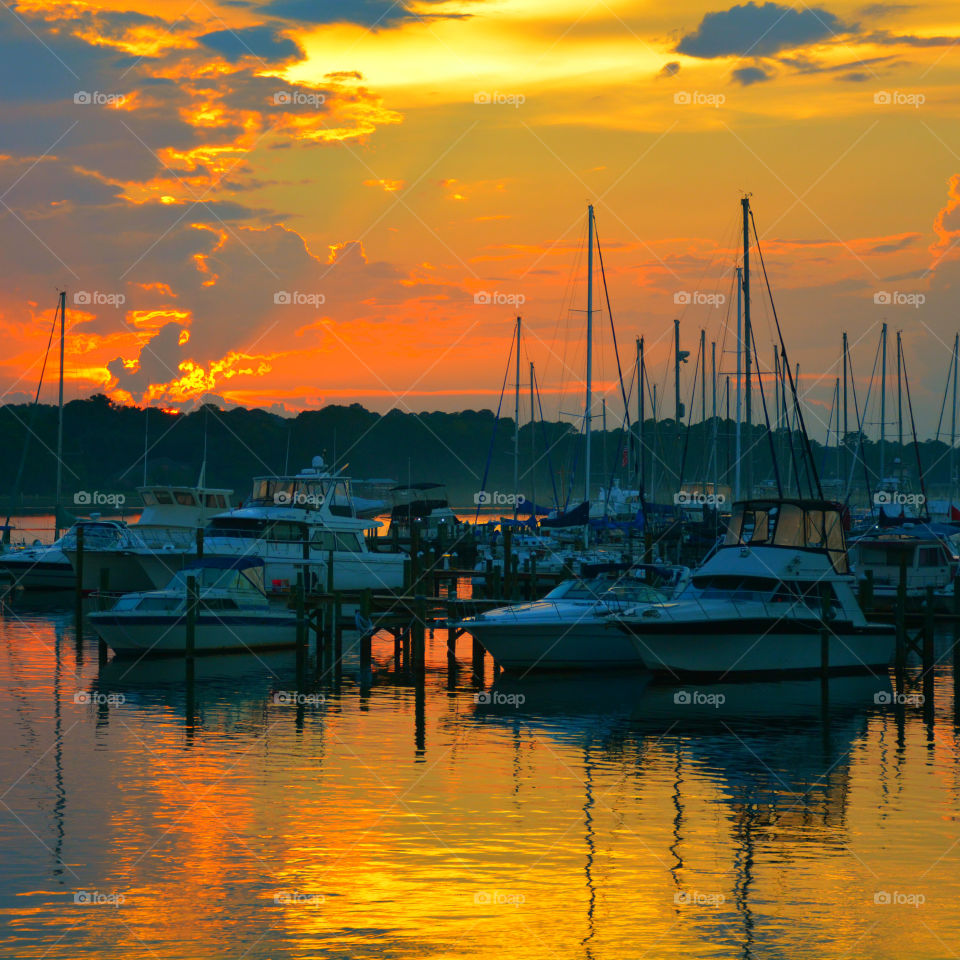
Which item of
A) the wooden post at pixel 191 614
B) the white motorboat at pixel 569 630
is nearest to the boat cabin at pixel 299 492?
the wooden post at pixel 191 614

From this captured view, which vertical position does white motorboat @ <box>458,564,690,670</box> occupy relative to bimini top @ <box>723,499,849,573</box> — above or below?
below

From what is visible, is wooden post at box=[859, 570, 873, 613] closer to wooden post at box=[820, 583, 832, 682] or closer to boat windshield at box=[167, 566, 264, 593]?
wooden post at box=[820, 583, 832, 682]

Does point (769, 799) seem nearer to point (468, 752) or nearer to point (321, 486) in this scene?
point (468, 752)

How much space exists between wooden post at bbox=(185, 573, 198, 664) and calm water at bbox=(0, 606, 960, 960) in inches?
44.3

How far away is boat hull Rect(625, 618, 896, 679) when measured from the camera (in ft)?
101

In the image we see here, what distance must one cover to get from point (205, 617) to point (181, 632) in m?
0.74

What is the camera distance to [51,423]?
198000mm

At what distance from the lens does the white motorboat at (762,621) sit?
30984mm

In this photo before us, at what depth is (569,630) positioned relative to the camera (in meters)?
32.9

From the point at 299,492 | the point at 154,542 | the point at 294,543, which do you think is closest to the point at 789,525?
the point at 294,543

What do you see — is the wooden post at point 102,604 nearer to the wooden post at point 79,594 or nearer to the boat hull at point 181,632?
the boat hull at point 181,632

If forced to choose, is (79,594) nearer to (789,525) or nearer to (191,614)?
(191,614)

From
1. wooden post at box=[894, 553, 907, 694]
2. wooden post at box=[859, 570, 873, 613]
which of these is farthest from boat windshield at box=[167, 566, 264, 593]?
wooden post at box=[894, 553, 907, 694]

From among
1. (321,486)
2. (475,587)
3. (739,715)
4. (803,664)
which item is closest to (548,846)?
(739,715)
